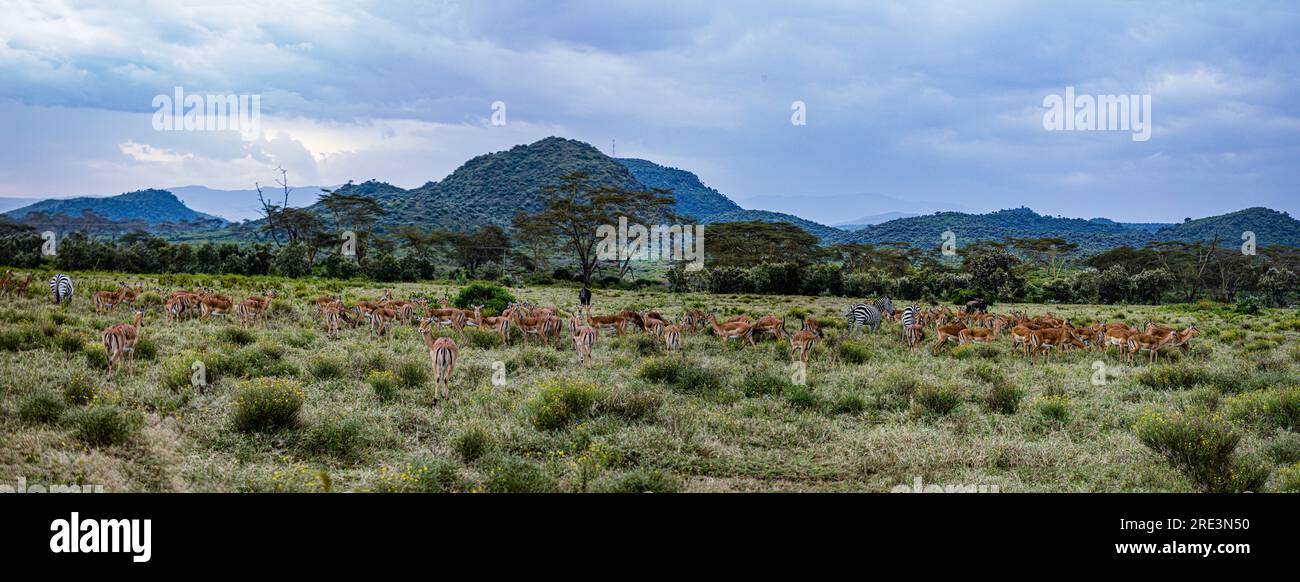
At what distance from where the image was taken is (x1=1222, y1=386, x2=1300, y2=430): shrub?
30.6ft

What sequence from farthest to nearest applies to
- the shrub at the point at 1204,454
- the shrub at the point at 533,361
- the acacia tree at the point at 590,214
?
1. the acacia tree at the point at 590,214
2. the shrub at the point at 533,361
3. the shrub at the point at 1204,454

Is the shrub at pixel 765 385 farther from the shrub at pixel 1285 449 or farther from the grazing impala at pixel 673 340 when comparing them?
the shrub at pixel 1285 449

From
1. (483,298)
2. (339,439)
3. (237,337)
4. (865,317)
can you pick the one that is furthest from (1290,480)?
(483,298)

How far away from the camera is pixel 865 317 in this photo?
857 inches

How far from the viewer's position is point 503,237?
7162cm

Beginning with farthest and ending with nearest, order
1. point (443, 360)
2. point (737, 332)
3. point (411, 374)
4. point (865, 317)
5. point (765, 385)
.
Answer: point (865, 317) → point (737, 332) → point (765, 385) → point (411, 374) → point (443, 360)

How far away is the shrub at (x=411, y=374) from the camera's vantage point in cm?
1142

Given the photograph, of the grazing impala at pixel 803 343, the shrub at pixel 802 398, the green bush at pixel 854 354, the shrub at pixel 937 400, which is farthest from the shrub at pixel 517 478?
the green bush at pixel 854 354

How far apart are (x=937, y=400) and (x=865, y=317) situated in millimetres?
11407

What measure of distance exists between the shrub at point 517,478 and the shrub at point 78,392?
628cm

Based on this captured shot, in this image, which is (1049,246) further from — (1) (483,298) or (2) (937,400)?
(2) (937,400)
